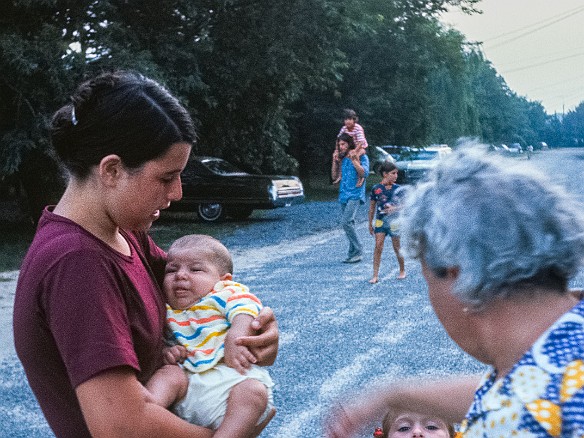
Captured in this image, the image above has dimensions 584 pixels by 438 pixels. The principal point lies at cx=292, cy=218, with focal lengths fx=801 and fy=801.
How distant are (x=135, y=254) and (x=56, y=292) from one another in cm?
36

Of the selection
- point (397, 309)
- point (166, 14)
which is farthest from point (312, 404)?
point (166, 14)

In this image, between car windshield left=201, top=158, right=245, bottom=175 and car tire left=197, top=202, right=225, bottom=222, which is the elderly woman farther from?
car windshield left=201, top=158, right=245, bottom=175

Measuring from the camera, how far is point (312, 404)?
17.0 ft

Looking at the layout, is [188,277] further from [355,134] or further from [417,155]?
[417,155]

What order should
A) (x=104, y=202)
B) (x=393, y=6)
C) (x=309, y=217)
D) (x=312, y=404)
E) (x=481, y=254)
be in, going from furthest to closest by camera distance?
(x=393, y=6) → (x=309, y=217) → (x=312, y=404) → (x=104, y=202) → (x=481, y=254)

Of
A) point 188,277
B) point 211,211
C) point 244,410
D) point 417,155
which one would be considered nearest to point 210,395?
point 244,410

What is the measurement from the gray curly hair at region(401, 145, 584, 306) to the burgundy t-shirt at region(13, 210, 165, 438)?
666mm

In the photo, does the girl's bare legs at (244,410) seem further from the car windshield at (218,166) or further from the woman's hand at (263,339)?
the car windshield at (218,166)

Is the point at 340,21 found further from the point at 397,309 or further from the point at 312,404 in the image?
the point at 312,404

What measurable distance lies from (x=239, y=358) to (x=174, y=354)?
0.17 metres

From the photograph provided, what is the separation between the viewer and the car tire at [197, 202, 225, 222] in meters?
18.8

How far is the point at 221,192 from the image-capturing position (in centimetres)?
1866

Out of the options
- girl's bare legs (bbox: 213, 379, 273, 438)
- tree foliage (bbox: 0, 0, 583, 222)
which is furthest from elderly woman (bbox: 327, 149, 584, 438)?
tree foliage (bbox: 0, 0, 583, 222)

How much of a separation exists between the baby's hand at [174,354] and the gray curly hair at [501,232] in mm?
872
